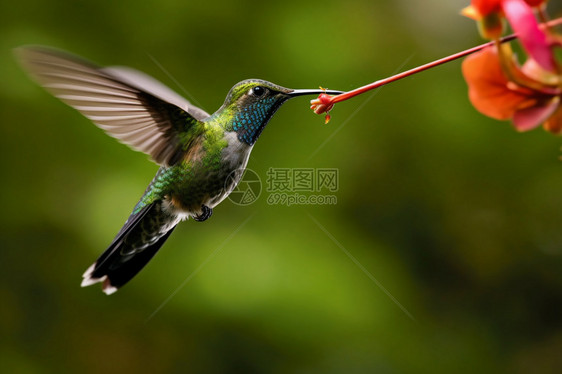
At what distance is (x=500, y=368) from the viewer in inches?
85.7

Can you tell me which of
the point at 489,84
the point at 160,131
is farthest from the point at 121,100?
the point at 489,84

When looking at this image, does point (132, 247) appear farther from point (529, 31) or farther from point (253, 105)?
point (529, 31)

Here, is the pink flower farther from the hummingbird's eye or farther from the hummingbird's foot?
the hummingbird's foot

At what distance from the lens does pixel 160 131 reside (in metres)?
1.15

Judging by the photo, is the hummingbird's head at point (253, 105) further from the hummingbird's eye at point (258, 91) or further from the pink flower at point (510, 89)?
the pink flower at point (510, 89)

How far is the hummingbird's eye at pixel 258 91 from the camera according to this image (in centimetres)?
103

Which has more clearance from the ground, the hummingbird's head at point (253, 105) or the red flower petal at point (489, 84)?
the hummingbird's head at point (253, 105)

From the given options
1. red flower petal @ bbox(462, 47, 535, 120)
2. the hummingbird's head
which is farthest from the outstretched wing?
red flower petal @ bbox(462, 47, 535, 120)

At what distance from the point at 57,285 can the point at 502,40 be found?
182 centimetres

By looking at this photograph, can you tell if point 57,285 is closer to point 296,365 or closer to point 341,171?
point 296,365

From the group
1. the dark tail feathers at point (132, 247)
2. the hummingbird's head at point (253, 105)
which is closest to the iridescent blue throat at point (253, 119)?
the hummingbird's head at point (253, 105)

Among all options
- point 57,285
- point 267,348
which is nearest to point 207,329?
point 267,348

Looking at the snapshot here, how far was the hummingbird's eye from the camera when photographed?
103 cm

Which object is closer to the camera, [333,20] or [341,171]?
[341,171]
